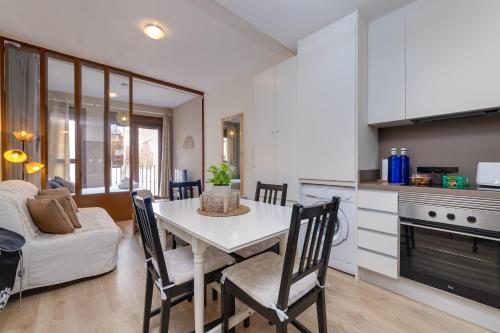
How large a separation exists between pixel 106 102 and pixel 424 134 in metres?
4.60

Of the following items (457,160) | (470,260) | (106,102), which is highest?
(106,102)

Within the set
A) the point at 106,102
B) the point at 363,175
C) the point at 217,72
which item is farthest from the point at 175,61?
the point at 363,175

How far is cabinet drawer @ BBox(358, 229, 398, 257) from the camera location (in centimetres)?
180

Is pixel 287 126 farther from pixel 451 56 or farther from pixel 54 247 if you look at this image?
pixel 54 247

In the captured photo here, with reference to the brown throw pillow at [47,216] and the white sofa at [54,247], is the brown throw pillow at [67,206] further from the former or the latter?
the brown throw pillow at [47,216]

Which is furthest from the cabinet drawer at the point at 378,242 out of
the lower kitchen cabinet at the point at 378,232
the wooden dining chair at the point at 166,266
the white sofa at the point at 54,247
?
the white sofa at the point at 54,247

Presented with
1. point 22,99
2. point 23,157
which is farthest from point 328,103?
point 22,99

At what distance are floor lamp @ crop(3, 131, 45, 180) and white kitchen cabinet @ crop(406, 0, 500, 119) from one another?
15.0 feet

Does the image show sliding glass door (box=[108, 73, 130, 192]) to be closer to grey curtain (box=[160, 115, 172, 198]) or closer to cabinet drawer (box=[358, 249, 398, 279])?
grey curtain (box=[160, 115, 172, 198])

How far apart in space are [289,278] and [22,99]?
448cm

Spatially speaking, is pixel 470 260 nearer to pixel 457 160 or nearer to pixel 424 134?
pixel 457 160

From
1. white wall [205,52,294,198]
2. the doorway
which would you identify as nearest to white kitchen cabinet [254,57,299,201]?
white wall [205,52,294,198]

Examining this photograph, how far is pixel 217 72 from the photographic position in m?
3.95

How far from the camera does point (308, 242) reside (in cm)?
104
